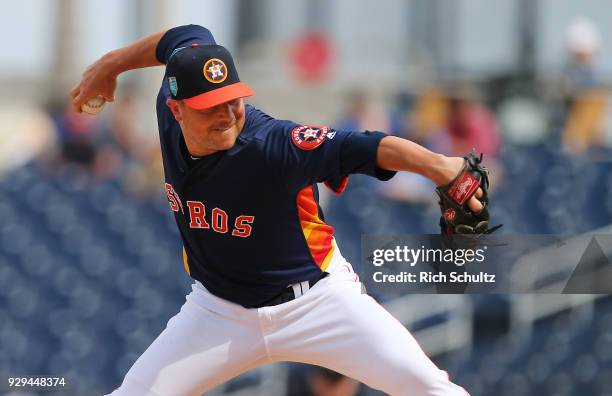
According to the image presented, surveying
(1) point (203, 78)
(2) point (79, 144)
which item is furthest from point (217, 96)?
(2) point (79, 144)

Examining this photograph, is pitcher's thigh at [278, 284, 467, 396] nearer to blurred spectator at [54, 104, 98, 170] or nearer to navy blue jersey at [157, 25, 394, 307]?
navy blue jersey at [157, 25, 394, 307]

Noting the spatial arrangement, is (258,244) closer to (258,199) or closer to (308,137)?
(258,199)

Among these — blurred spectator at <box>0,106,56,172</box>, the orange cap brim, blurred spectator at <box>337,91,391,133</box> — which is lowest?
blurred spectator at <box>0,106,56,172</box>

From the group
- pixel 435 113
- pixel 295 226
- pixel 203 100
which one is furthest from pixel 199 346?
pixel 435 113

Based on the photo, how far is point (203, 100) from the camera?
148 inches

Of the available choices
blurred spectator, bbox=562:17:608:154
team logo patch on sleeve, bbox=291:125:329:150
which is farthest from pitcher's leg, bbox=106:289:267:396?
blurred spectator, bbox=562:17:608:154

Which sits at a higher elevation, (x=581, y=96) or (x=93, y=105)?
(x=93, y=105)

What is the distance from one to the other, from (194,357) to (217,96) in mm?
956

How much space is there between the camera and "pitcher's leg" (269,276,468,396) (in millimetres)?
3785

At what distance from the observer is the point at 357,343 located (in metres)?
3.87

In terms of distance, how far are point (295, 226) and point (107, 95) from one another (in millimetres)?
1032

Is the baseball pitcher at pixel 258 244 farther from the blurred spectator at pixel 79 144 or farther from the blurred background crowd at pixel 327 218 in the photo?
the blurred spectator at pixel 79 144

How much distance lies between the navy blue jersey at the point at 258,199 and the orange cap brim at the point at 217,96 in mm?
175

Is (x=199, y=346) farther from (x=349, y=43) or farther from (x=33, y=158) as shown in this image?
(x=349, y=43)
